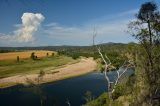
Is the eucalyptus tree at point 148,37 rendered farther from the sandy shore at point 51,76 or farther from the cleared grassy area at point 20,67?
the cleared grassy area at point 20,67

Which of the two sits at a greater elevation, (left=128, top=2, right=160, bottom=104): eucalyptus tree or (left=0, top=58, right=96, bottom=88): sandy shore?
(left=128, top=2, right=160, bottom=104): eucalyptus tree

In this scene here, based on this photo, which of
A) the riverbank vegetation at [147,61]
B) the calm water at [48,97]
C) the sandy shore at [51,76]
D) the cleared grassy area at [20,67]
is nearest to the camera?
the riverbank vegetation at [147,61]

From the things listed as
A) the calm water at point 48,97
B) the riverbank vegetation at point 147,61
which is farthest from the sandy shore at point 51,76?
the riverbank vegetation at point 147,61

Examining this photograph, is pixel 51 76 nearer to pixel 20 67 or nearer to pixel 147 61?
pixel 20 67

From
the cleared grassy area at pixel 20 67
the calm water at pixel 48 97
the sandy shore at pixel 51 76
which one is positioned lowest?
the calm water at pixel 48 97

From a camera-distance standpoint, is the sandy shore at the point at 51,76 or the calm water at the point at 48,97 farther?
the sandy shore at the point at 51,76

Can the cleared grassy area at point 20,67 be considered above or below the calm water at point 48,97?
above

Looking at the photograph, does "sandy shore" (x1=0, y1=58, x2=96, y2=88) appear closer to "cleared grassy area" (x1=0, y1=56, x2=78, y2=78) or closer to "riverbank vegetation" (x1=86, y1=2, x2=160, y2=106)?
"cleared grassy area" (x1=0, y1=56, x2=78, y2=78)

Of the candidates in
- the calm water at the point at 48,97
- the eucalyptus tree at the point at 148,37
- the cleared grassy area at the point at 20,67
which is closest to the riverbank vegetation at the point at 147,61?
the eucalyptus tree at the point at 148,37

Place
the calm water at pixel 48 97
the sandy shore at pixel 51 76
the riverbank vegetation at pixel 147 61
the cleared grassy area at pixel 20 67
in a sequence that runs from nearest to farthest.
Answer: the riverbank vegetation at pixel 147 61
the calm water at pixel 48 97
the sandy shore at pixel 51 76
the cleared grassy area at pixel 20 67

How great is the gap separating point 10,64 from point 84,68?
34958 mm

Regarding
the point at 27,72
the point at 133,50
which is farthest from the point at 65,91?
the point at 133,50

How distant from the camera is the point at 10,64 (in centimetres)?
13675

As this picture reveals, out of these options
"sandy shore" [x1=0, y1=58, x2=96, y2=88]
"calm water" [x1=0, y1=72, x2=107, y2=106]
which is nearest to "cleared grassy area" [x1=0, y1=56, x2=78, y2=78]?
"sandy shore" [x1=0, y1=58, x2=96, y2=88]
